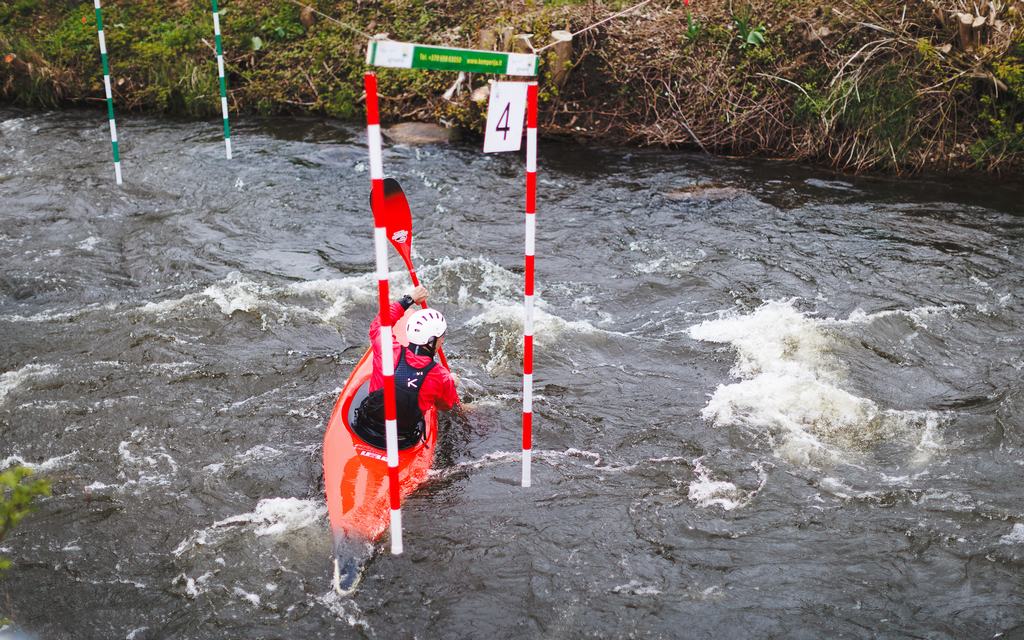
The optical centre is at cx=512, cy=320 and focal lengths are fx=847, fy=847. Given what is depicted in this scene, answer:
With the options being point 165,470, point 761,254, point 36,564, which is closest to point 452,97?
point 761,254

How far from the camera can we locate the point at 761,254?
705 cm

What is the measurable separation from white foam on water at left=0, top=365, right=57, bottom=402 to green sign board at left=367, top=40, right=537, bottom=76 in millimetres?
3465

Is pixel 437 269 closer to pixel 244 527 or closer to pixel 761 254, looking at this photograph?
pixel 761 254

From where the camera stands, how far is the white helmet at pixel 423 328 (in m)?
4.33

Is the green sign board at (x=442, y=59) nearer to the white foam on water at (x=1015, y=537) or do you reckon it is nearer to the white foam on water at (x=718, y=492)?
the white foam on water at (x=718, y=492)

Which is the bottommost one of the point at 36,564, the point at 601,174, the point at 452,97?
the point at 36,564

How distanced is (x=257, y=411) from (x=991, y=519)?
3943mm

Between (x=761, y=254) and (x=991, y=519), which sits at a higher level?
(x=761, y=254)

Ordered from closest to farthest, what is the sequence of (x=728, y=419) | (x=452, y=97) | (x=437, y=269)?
(x=728, y=419) → (x=437, y=269) → (x=452, y=97)

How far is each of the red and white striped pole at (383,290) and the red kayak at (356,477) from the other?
206 mm

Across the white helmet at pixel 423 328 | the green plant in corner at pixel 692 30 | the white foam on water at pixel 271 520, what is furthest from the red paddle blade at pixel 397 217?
the green plant in corner at pixel 692 30

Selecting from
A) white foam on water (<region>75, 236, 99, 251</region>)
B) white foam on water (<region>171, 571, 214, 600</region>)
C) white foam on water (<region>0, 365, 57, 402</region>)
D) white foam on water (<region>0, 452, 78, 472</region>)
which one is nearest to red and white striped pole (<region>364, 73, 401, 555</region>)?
white foam on water (<region>171, 571, 214, 600</region>)

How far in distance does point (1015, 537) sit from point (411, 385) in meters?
2.95

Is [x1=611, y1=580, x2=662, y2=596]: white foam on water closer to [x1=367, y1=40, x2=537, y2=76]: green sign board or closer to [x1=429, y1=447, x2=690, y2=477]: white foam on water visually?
[x1=429, y1=447, x2=690, y2=477]: white foam on water
